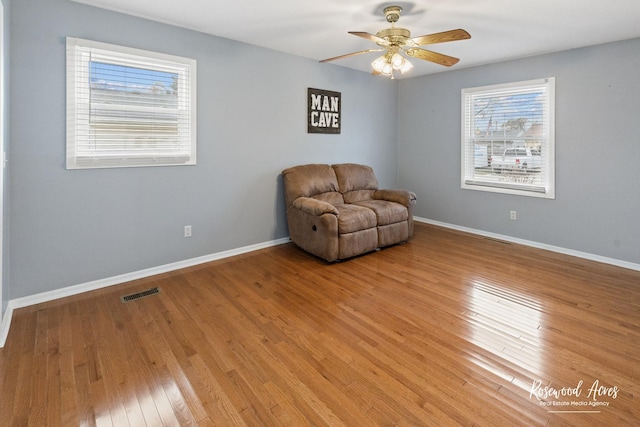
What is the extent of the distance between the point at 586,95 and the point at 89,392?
17.6 ft

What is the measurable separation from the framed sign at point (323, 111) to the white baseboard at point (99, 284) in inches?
74.3

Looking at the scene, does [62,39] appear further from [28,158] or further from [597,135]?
[597,135]

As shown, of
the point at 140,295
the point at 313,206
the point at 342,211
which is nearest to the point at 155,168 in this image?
the point at 140,295

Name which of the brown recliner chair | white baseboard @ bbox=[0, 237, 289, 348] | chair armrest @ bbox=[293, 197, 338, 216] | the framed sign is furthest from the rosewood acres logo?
the framed sign

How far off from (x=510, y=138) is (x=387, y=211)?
205 cm

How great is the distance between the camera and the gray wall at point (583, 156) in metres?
3.72

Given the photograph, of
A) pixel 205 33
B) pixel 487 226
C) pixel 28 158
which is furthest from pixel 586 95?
pixel 28 158

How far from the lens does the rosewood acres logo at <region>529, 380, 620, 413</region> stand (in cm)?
172

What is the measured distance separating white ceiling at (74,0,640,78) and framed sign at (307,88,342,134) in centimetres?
72

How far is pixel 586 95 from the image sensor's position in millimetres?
3959

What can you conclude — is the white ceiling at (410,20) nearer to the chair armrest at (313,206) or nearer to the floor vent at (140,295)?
the chair armrest at (313,206)

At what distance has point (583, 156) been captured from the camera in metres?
4.04

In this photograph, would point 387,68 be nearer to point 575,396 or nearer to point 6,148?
point 575,396

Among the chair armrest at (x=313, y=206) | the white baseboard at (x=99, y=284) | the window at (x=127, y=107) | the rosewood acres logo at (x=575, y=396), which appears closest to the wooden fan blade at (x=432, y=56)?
the chair armrest at (x=313, y=206)
